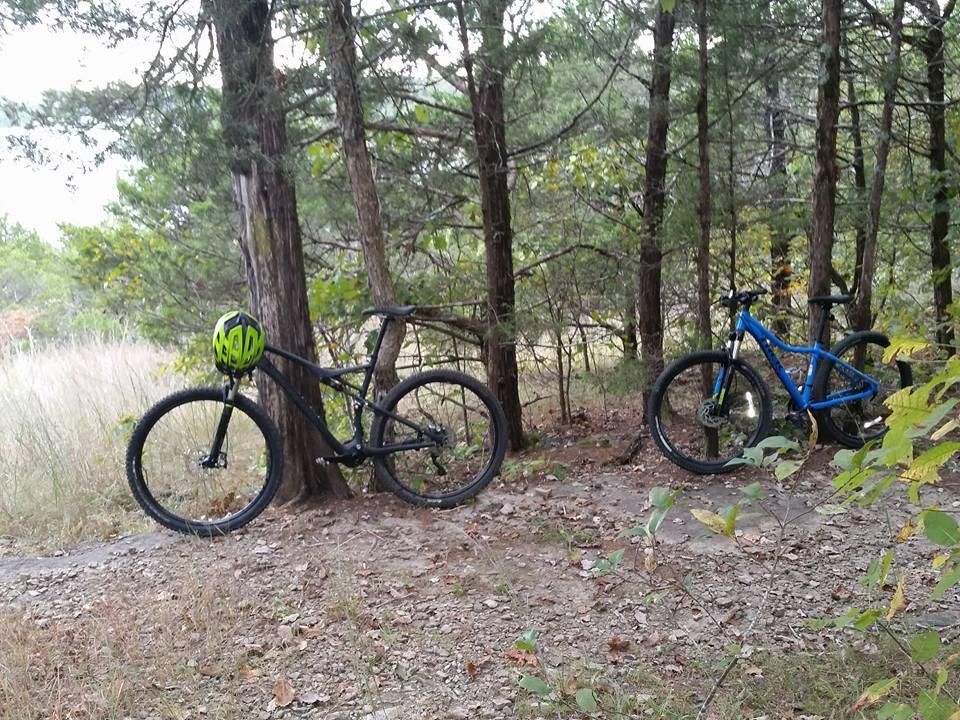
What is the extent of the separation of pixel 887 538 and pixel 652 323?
2.45m

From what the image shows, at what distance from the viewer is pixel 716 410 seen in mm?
4934

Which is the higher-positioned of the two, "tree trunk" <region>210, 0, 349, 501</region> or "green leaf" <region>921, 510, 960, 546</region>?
"tree trunk" <region>210, 0, 349, 501</region>

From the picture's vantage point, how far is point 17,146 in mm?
4164

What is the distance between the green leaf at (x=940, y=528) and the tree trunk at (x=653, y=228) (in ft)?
13.7

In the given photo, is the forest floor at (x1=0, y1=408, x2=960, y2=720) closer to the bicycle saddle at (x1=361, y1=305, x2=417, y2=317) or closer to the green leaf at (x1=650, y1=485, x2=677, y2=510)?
the green leaf at (x1=650, y1=485, x2=677, y2=510)

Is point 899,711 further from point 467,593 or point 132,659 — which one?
point 132,659

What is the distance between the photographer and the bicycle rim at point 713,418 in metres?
4.92

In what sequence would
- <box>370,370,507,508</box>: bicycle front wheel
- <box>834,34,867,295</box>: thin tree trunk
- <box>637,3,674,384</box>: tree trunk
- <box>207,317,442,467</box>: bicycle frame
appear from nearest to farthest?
<box>207,317,442,467</box>: bicycle frame, <box>370,370,507,508</box>: bicycle front wheel, <box>637,3,674,384</box>: tree trunk, <box>834,34,867,295</box>: thin tree trunk

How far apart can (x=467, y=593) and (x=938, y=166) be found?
5.09 metres

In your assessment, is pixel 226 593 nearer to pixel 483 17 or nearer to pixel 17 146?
pixel 17 146

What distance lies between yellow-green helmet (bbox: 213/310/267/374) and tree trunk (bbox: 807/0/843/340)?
138 inches

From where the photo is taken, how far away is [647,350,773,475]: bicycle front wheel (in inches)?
191

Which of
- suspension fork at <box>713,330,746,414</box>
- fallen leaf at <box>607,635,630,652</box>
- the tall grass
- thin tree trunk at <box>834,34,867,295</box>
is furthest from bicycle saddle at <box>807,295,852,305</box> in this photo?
the tall grass

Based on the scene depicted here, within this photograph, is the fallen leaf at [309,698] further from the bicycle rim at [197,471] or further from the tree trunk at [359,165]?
the tree trunk at [359,165]
